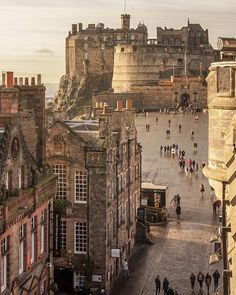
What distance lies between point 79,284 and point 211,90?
1801cm

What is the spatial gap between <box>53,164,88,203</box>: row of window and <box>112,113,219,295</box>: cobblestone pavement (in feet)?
14.9

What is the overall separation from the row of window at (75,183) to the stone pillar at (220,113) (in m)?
15.6

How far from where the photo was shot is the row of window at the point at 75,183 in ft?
88.4

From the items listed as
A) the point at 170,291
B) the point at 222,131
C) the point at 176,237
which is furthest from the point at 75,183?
the point at 222,131

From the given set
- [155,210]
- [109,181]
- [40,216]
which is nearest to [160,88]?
[155,210]

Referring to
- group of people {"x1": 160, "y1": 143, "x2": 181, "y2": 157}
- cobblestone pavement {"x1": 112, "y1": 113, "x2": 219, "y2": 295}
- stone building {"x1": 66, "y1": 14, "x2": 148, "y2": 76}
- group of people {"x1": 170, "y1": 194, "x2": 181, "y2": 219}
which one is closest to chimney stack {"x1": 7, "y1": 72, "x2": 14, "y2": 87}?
cobblestone pavement {"x1": 112, "y1": 113, "x2": 219, "y2": 295}

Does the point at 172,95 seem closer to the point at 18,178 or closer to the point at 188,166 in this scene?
the point at 188,166

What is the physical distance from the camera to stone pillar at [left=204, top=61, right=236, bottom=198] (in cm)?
A: 1067

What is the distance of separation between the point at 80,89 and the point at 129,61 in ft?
44.7

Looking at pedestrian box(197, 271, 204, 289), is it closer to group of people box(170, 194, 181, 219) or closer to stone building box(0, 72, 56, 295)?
stone building box(0, 72, 56, 295)

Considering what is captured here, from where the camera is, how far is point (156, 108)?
99.8m

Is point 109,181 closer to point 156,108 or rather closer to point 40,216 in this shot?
point 40,216

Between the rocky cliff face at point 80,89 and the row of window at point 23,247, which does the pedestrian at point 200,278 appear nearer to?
the row of window at point 23,247

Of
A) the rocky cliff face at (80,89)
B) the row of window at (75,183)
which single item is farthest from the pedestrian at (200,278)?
the rocky cliff face at (80,89)
